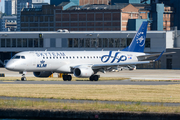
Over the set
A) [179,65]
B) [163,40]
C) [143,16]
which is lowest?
[179,65]

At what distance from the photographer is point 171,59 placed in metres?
89.8

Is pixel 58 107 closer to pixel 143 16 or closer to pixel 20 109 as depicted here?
pixel 20 109

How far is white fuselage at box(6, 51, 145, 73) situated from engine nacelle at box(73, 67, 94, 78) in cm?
207

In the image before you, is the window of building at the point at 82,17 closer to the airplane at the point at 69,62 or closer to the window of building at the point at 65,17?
the window of building at the point at 65,17

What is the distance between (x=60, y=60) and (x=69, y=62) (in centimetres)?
152

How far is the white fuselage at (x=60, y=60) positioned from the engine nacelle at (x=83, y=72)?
2.07 metres

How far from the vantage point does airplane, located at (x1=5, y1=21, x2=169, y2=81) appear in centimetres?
4688

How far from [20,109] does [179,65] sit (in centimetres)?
7169

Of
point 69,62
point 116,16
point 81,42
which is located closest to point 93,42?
point 81,42

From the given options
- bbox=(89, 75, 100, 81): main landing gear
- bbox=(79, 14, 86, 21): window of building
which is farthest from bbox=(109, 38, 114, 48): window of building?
bbox=(79, 14, 86, 21): window of building

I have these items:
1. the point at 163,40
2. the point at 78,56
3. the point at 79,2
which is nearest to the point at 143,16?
the point at 79,2

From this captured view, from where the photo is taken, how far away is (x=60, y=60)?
49312 millimetres

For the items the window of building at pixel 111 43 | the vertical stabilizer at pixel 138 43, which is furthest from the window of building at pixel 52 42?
the vertical stabilizer at pixel 138 43

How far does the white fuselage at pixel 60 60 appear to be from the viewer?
46594mm
